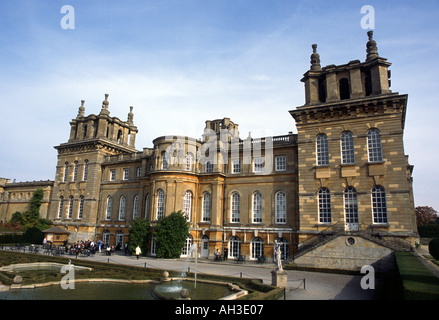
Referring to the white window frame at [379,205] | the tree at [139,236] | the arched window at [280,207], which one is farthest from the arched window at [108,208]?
the white window frame at [379,205]

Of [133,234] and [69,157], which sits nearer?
[133,234]

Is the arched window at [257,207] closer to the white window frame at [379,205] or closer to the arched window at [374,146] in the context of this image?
the white window frame at [379,205]

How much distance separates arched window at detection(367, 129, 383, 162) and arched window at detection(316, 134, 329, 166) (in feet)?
11.0

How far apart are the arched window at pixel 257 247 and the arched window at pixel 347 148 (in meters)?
10.7

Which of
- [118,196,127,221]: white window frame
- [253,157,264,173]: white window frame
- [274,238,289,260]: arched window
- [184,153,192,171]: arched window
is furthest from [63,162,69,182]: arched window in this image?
[274,238,289,260]: arched window

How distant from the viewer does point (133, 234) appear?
3042 cm

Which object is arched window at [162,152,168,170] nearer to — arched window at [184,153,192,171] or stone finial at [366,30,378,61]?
arched window at [184,153,192,171]

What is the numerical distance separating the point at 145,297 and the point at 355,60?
82.6 feet

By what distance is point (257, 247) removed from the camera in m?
29.1

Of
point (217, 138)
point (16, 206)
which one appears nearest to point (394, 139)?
point (217, 138)

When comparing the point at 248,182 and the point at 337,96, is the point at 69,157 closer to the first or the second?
the point at 248,182

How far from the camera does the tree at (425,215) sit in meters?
59.8

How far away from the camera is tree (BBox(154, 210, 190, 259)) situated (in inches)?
1124

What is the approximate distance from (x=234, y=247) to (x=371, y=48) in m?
22.5
